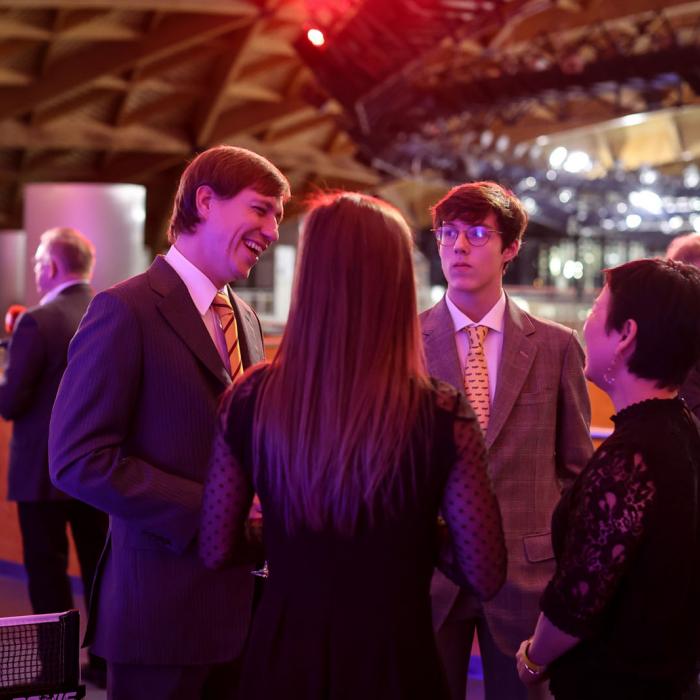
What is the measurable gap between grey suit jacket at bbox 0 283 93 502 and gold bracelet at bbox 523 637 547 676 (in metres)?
2.72

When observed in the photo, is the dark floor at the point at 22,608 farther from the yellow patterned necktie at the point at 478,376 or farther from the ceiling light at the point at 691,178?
the ceiling light at the point at 691,178

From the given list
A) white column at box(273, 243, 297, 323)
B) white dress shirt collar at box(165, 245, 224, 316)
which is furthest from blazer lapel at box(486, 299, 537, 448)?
white column at box(273, 243, 297, 323)

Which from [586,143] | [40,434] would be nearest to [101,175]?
[586,143]

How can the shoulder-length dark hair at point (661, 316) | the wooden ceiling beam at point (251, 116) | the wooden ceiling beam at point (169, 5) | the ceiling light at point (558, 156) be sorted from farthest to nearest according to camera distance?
the ceiling light at point (558, 156) < the wooden ceiling beam at point (251, 116) < the wooden ceiling beam at point (169, 5) < the shoulder-length dark hair at point (661, 316)

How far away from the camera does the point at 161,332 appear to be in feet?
7.32

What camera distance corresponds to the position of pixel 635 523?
190 centimetres

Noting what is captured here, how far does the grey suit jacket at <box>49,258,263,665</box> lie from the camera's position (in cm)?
213

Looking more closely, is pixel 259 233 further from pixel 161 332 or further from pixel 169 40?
pixel 169 40

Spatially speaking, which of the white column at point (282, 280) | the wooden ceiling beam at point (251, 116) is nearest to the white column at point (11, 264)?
the white column at point (282, 280)

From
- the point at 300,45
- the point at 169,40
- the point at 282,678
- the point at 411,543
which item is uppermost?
the point at 169,40

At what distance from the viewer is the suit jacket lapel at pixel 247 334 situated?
2.49 metres

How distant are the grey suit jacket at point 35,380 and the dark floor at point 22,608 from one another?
85 cm

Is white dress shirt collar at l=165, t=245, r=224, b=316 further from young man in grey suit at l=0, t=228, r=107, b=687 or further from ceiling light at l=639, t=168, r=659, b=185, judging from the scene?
ceiling light at l=639, t=168, r=659, b=185

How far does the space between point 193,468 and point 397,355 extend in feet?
2.22
